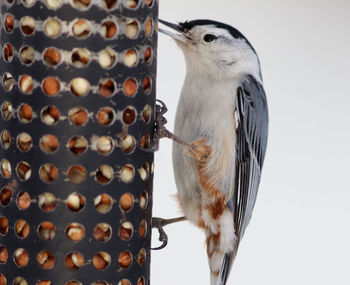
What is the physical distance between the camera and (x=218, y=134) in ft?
9.10

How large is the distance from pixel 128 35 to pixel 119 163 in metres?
0.28

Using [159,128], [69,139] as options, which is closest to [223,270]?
[159,128]

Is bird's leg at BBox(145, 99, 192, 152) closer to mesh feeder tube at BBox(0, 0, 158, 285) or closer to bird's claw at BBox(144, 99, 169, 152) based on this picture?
bird's claw at BBox(144, 99, 169, 152)

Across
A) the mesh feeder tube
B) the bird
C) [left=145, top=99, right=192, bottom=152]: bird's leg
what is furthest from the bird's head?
the mesh feeder tube

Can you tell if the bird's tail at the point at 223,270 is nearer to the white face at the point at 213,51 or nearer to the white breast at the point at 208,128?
the white breast at the point at 208,128

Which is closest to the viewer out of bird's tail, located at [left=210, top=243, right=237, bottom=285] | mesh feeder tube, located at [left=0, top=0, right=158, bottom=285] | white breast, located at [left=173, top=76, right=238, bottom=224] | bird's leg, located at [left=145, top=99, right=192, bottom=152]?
mesh feeder tube, located at [left=0, top=0, right=158, bottom=285]

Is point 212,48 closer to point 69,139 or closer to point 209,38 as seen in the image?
point 209,38

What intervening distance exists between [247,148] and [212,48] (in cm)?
32

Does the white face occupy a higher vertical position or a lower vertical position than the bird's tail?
higher

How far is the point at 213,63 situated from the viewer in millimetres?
2846

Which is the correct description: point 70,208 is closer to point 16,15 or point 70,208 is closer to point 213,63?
point 16,15

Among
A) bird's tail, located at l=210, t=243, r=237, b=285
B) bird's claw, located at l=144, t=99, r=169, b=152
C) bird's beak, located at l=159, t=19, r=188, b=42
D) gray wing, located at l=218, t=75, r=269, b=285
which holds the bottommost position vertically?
bird's tail, located at l=210, t=243, r=237, b=285

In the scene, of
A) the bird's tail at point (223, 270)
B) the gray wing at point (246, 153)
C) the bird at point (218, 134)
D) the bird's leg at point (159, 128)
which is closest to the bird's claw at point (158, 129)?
the bird's leg at point (159, 128)

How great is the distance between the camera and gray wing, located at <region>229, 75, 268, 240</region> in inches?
111
